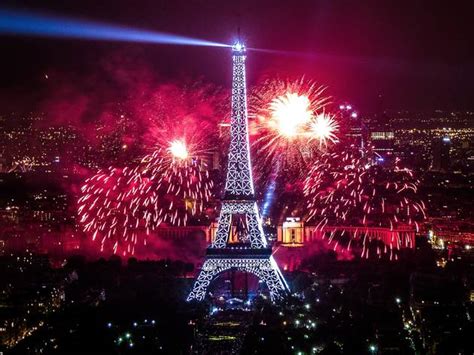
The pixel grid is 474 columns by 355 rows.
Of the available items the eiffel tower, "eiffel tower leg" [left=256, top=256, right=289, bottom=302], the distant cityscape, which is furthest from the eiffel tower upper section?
the distant cityscape

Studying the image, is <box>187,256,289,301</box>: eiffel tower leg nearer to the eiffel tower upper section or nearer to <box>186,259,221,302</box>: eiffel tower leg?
<box>186,259,221,302</box>: eiffel tower leg

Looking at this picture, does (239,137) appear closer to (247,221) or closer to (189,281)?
(247,221)

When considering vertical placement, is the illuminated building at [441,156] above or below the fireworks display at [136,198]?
above

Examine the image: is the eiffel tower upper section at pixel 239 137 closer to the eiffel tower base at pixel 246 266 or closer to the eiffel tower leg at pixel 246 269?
the eiffel tower base at pixel 246 266

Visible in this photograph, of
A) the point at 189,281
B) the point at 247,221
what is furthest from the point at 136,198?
the point at 247,221

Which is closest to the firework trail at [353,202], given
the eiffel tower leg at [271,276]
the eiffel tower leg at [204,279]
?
the eiffel tower leg at [271,276]
